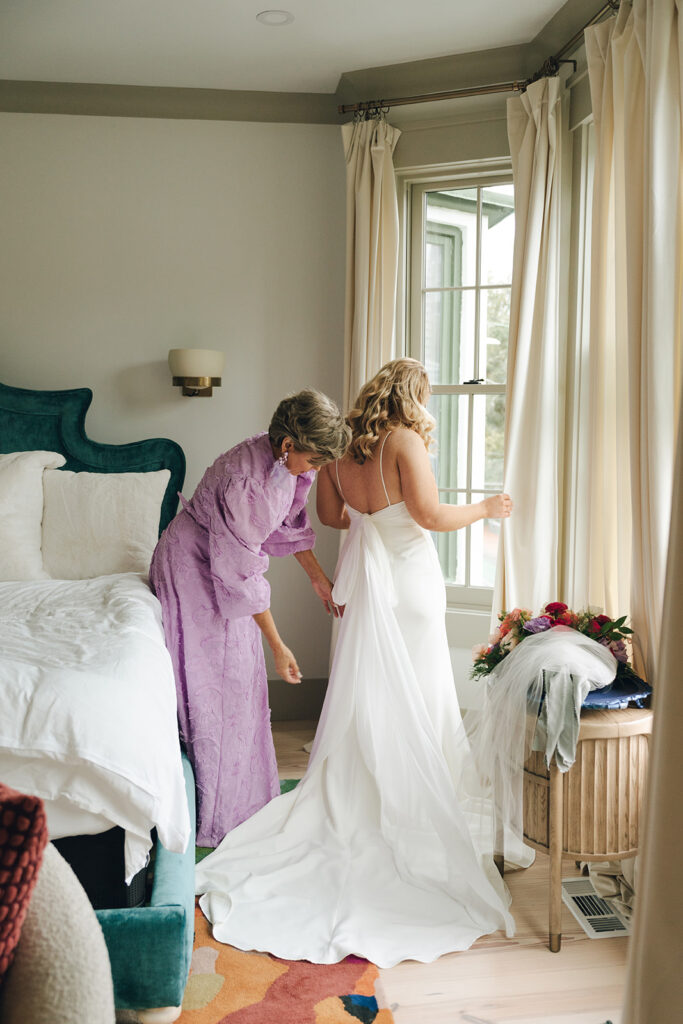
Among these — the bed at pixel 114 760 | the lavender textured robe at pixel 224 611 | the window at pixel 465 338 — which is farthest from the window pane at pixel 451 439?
the bed at pixel 114 760

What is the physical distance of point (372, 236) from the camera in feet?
12.5

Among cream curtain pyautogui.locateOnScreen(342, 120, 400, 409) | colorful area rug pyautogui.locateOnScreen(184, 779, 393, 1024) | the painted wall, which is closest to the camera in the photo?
colorful area rug pyautogui.locateOnScreen(184, 779, 393, 1024)

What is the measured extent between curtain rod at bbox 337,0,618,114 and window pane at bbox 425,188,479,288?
433 mm

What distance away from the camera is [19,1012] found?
0.80 metres

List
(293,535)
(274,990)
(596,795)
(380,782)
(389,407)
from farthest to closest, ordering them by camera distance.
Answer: (293,535) < (389,407) < (380,782) < (596,795) < (274,990)

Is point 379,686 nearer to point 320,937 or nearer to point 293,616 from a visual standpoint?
point 320,937

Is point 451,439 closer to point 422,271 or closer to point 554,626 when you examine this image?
point 422,271

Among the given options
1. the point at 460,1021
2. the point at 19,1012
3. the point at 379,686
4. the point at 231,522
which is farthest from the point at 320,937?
the point at 19,1012

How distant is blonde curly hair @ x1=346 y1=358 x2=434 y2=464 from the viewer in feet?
9.45

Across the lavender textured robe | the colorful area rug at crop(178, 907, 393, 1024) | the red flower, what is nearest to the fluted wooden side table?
the red flower

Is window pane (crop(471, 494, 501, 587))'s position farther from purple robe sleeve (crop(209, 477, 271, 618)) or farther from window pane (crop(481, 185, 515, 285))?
purple robe sleeve (crop(209, 477, 271, 618))

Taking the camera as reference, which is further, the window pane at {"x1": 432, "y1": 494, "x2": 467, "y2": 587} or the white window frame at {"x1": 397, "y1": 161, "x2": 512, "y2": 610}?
the window pane at {"x1": 432, "y1": 494, "x2": 467, "y2": 587}

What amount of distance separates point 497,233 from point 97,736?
295cm

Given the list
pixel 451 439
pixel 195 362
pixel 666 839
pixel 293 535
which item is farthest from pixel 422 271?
pixel 666 839
